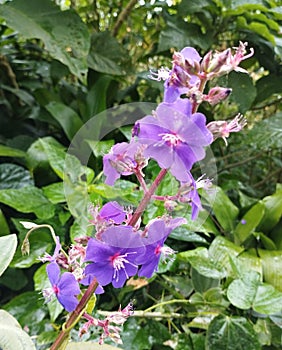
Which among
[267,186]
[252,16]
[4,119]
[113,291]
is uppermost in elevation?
[252,16]

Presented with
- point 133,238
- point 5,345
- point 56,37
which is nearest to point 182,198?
point 133,238

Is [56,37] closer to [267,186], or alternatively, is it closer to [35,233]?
[35,233]

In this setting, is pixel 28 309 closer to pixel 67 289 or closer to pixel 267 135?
pixel 67 289

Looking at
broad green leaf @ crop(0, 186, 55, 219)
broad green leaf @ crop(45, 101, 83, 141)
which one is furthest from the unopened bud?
broad green leaf @ crop(45, 101, 83, 141)

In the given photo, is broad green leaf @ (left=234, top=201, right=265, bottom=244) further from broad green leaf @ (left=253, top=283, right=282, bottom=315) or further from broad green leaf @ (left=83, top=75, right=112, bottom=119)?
broad green leaf @ (left=83, top=75, right=112, bottom=119)

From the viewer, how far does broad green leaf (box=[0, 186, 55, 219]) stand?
0.87 meters

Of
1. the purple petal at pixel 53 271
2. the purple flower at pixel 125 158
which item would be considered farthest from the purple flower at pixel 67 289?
the purple flower at pixel 125 158

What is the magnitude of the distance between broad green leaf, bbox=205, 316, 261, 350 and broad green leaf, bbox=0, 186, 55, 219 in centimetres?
36

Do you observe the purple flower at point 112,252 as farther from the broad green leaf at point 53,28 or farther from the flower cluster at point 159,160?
the broad green leaf at point 53,28

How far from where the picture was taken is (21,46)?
4.87 feet

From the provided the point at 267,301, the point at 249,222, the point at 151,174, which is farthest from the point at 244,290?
the point at 151,174

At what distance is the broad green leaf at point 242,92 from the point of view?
112cm

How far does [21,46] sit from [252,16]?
726 mm

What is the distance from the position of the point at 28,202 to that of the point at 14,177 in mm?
202
